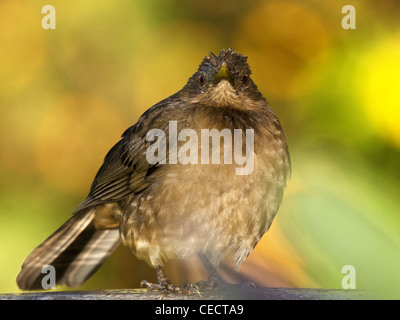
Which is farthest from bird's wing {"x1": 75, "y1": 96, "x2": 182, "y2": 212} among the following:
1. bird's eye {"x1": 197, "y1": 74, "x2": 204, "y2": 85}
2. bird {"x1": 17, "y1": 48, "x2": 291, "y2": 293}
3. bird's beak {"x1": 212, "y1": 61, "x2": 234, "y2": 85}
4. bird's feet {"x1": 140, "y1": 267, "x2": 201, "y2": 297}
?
bird's feet {"x1": 140, "y1": 267, "x2": 201, "y2": 297}

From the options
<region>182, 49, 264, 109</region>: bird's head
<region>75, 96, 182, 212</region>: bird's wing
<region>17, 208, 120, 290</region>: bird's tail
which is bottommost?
<region>17, 208, 120, 290</region>: bird's tail

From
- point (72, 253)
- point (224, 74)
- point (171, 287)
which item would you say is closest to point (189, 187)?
point (171, 287)

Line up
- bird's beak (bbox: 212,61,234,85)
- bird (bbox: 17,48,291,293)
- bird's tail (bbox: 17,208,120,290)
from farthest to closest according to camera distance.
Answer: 1. bird's tail (bbox: 17,208,120,290)
2. bird's beak (bbox: 212,61,234,85)
3. bird (bbox: 17,48,291,293)

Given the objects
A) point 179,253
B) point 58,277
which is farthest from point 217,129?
point 58,277

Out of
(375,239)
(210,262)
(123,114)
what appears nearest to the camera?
(375,239)

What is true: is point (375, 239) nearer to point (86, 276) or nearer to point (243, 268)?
point (243, 268)

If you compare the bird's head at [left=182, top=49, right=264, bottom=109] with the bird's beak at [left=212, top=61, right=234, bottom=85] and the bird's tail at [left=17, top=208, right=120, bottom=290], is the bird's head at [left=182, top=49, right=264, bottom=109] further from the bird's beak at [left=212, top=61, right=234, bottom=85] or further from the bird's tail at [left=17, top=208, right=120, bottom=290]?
the bird's tail at [left=17, top=208, right=120, bottom=290]

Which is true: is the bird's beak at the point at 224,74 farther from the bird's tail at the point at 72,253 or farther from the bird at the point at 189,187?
the bird's tail at the point at 72,253
